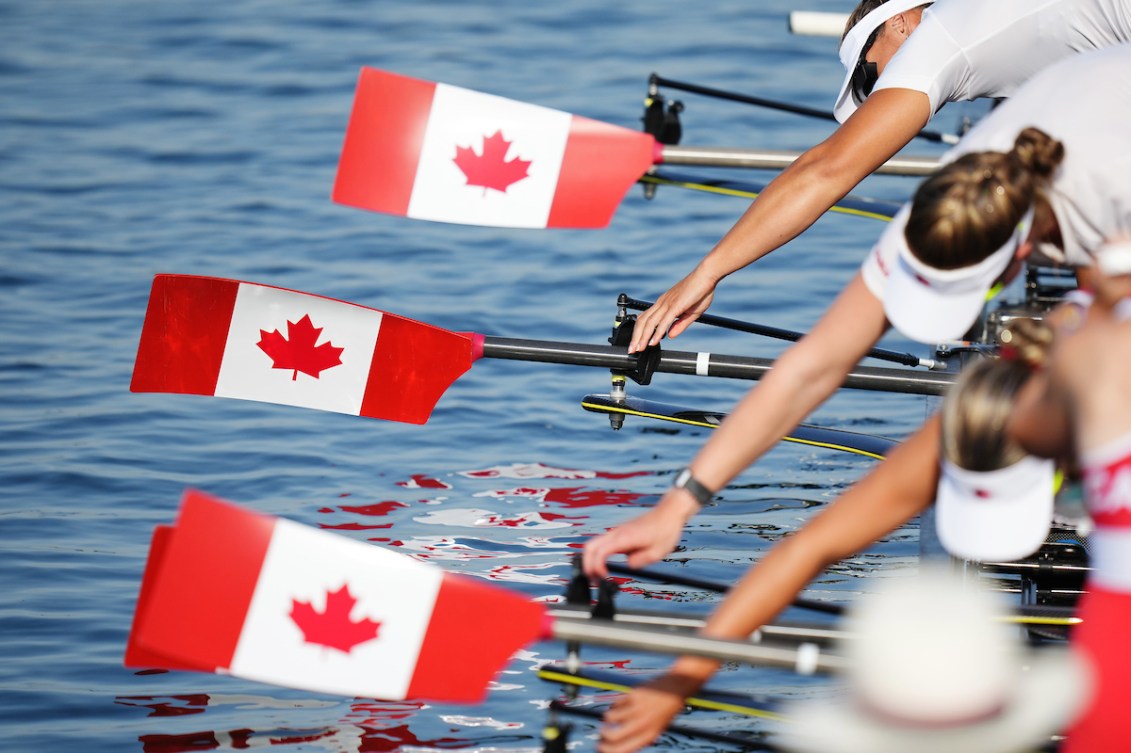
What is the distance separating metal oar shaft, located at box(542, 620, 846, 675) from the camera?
249 centimetres

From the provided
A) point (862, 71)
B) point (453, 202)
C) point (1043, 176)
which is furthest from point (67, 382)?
point (1043, 176)

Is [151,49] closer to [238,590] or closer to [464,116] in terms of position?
[464,116]

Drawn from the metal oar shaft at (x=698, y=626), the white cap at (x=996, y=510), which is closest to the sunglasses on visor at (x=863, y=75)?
the metal oar shaft at (x=698, y=626)

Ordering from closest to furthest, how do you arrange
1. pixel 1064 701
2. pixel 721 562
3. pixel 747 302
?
1. pixel 1064 701
2. pixel 721 562
3. pixel 747 302

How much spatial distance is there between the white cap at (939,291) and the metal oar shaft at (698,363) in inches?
53.8

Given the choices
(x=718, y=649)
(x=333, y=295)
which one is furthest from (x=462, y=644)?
(x=333, y=295)

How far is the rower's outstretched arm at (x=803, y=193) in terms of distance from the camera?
367cm

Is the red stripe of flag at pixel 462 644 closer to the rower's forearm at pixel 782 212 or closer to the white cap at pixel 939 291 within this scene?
the white cap at pixel 939 291

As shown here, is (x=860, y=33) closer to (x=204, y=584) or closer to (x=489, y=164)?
(x=489, y=164)

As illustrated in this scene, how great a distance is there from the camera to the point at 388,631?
2.96 m

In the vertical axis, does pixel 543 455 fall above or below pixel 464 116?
below

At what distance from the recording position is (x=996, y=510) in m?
2.43

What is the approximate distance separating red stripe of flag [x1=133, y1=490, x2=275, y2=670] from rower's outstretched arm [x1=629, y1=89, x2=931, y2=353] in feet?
4.57

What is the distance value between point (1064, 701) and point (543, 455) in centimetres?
396
